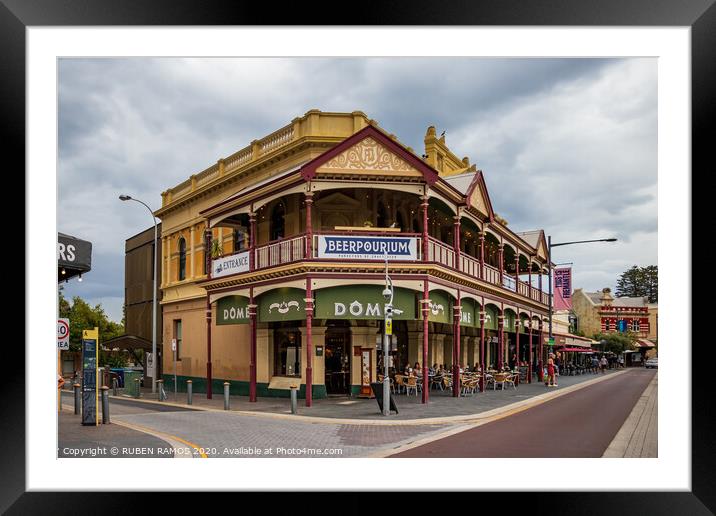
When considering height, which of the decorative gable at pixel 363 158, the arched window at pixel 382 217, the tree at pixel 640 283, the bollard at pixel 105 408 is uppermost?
the decorative gable at pixel 363 158

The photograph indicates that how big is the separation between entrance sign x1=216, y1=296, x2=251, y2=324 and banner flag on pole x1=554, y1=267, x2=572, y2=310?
1329cm

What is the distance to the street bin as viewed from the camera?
78.8 ft

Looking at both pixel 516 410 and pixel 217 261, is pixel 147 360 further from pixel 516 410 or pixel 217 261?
pixel 516 410

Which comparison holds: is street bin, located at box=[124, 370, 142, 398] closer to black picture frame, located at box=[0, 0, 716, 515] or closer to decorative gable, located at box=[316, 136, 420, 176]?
decorative gable, located at box=[316, 136, 420, 176]

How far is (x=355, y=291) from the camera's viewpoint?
18.7 m

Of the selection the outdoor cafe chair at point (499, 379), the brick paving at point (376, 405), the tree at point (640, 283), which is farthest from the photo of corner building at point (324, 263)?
the tree at point (640, 283)

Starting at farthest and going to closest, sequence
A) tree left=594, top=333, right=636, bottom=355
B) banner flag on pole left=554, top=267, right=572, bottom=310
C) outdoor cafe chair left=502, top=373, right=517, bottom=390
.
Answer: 1. outdoor cafe chair left=502, top=373, right=517, bottom=390
2. banner flag on pole left=554, top=267, right=572, bottom=310
3. tree left=594, top=333, right=636, bottom=355

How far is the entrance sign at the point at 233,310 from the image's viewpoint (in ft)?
71.2

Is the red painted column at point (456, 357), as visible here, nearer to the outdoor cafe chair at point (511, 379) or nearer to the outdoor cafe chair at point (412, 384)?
the outdoor cafe chair at point (412, 384)

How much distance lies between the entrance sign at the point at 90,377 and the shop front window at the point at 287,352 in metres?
8.66

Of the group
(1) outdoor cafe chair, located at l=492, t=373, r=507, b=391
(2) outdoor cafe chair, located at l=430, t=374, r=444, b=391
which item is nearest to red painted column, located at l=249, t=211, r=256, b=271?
(2) outdoor cafe chair, located at l=430, t=374, r=444, b=391

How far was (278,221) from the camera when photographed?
941 inches
